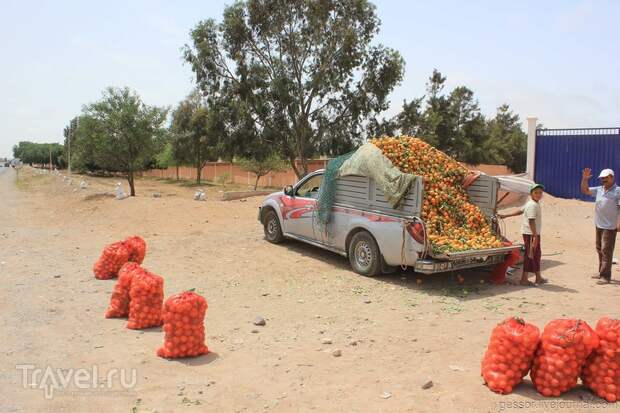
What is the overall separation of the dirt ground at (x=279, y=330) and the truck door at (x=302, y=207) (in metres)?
→ 0.51

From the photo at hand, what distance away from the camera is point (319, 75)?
24.5 metres

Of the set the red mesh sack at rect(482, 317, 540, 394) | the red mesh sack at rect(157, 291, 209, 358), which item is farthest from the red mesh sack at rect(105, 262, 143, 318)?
the red mesh sack at rect(482, 317, 540, 394)

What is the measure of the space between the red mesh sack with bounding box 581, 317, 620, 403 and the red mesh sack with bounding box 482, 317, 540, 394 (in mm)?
429

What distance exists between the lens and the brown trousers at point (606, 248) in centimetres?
738

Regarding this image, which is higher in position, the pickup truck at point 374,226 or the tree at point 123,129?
the tree at point 123,129

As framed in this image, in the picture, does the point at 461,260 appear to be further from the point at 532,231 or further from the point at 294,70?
the point at 294,70

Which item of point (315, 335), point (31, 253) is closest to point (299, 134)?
point (31, 253)

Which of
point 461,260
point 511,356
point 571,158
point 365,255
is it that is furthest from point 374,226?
point 571,158

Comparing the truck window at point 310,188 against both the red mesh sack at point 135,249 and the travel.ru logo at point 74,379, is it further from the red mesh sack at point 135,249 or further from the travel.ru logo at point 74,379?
the travel.ru logo at point 74,379

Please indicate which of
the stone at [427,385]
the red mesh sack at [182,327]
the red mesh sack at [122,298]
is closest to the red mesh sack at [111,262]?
the red mesh sack at [122,298]

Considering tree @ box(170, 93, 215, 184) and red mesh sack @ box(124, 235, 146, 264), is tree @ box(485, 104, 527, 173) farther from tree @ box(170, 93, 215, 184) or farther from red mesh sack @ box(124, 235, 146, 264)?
red mesh sack @ box(124, 235, 146, 264)

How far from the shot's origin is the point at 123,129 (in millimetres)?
22938

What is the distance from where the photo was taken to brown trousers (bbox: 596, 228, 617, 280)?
7383mm

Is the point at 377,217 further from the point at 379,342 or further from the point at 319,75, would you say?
the point at 319,75
